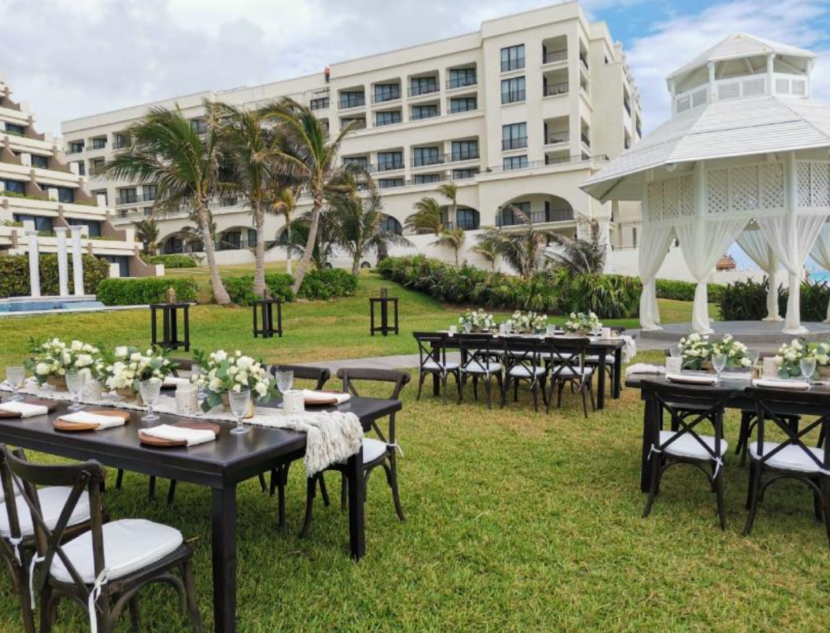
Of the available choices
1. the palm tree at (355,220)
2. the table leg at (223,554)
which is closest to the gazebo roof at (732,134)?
the table leg at (223,554)

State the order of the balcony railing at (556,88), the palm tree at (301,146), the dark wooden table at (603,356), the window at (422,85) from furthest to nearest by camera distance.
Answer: the window at (422,85) → the balcony railing at (556,88) → the palm tree at (301,146) → the dark wooden table at (603,356)

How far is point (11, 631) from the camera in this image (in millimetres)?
2918

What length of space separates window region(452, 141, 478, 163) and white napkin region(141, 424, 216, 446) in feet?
134

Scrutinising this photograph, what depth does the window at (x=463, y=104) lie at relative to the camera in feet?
141

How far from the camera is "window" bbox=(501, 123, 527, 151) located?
38.8m

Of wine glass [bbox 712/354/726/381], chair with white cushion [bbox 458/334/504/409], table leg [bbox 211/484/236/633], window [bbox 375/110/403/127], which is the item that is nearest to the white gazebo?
chair with white cushion [bbox 458/334/504/409]

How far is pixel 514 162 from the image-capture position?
39312 millimetres

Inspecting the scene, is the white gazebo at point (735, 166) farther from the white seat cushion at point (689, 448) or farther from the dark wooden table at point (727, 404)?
the white seat cushion at point (689, 448)

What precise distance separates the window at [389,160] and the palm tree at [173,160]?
2590 centimetres

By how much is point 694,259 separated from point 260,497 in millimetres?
10492

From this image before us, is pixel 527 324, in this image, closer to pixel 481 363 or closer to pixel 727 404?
pixel 481 363

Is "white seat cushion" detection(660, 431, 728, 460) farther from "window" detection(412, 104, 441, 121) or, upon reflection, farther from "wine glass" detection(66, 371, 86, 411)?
"window" detection(412, 104, 441, 121)

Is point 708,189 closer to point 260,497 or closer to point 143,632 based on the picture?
point 260,497

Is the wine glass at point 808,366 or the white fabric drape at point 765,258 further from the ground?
the white fabric drape at point 765,258
